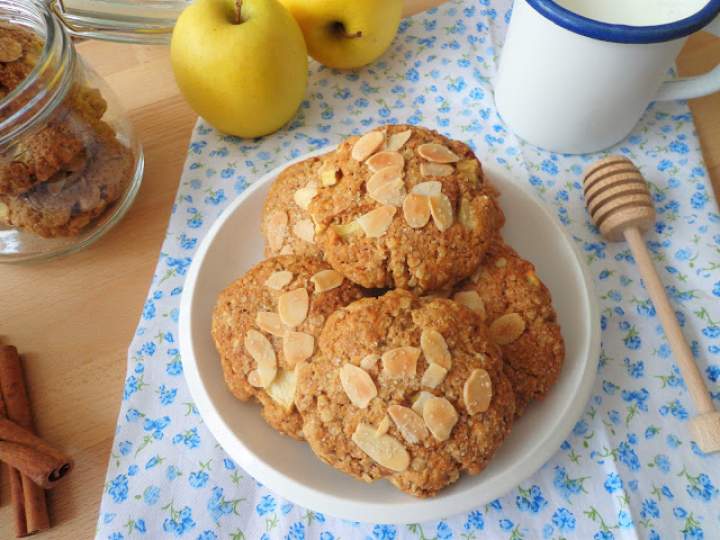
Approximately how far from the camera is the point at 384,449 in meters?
0.65

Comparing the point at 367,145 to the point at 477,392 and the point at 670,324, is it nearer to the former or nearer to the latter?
the point at 477,392

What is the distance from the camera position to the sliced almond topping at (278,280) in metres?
0.77

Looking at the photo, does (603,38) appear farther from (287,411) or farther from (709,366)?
(287,411)

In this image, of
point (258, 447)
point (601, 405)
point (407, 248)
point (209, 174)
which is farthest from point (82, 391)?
point (601, 405)

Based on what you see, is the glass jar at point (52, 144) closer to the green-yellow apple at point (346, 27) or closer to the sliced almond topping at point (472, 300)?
the green-yellow apple at point (346, 27)

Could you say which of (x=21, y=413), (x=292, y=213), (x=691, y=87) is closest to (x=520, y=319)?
(x=292, y=213)

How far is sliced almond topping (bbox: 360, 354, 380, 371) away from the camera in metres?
0.67

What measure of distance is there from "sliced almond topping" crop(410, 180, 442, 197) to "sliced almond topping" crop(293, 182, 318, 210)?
0.51 ft

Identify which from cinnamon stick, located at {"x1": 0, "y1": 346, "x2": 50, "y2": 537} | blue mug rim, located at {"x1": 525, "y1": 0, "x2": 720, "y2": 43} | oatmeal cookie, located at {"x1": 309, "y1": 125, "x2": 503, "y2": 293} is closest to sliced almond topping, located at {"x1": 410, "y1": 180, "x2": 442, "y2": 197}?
oatmeal cookie, located at {"x1": 309, "y1": 125, "x2": 503, "y2": 293}

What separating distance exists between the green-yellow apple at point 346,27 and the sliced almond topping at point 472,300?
64 cm

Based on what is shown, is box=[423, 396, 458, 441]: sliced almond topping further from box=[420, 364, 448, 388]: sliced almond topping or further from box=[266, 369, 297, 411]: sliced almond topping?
box=[266, 369, 297, 411]: sliced almond topping

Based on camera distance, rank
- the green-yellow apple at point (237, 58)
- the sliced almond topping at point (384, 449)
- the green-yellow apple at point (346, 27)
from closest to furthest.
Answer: the sliced almond topping at point (384, 449)
the green-yellow apple at point (237, 58)
the green-yellow apple at point (346, 27)

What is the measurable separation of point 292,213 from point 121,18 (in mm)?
658

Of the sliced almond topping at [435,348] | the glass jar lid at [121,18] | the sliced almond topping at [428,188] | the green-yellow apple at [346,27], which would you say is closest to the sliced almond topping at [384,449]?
the sliced almond topping at [435,348]
